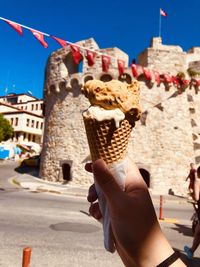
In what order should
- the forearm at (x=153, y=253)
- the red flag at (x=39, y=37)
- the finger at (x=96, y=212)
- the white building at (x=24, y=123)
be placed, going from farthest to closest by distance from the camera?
the white building at (x=24, y=123) → the red flag at (x=39, y=37) → the finger at (x=96, y=212) → the forearm at (x=153, y=253)

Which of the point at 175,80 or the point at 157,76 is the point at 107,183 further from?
the point at 175,80

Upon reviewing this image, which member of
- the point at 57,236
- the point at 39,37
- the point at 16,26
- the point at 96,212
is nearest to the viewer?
the point at 96,212

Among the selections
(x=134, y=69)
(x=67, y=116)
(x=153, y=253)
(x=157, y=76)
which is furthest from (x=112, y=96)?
(x=67, y=116)

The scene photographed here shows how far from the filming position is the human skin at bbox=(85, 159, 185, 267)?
150 centimetres

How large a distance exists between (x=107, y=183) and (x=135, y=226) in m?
0.31

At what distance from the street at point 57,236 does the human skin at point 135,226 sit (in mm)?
3683

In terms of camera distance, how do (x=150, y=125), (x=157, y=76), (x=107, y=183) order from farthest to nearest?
1. (x=150, y=125)
2. (x=157, y=76)
3. (x=107, y=183)

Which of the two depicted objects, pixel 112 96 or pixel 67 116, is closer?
pixel 112 96

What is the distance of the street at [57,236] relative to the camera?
493 centimetres

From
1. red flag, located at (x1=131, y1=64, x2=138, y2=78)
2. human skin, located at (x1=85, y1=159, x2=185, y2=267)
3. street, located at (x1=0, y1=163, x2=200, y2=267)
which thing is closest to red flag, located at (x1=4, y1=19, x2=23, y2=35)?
street, located at (x1=0, y1=163, x2=200, y2=267)

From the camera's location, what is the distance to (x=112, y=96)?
192cm

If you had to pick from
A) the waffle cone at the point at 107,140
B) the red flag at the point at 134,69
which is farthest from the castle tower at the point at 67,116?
the waffle cone at the point at 107,140

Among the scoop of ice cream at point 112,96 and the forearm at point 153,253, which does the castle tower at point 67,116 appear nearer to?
the scoop of ice cream at point 112,96

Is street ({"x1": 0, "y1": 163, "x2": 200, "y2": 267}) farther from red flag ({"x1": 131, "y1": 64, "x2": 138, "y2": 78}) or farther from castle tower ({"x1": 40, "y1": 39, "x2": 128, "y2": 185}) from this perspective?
red flag ({"x1": 131, "y1": 64, "x2": 138, "y2": 78})
